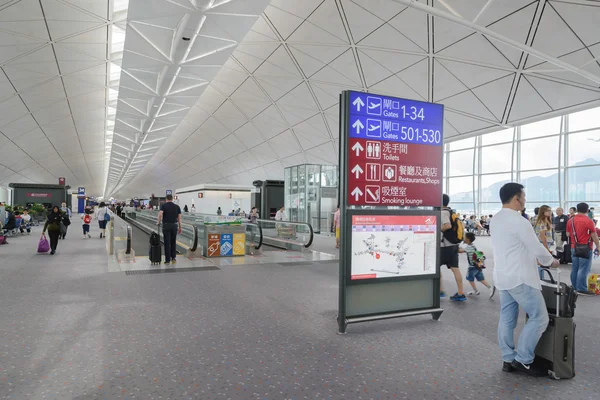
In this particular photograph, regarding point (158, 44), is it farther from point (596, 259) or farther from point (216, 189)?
point (216, 189)

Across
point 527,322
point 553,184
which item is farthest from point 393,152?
point 553,184

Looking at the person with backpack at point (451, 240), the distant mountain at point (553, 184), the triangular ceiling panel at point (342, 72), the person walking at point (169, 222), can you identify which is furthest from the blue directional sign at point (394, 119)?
the distant mountain at point (553, 184)

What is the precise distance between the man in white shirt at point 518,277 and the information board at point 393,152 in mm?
1762

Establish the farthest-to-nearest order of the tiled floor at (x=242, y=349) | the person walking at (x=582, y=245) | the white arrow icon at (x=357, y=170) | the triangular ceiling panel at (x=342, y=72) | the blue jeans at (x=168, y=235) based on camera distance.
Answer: the triangular ceiling panel at (x=342, y=72), the blue jeans at (x=168, y=235), the person walking at (x=582, y=245), the white arrow icon at (x=357, y=170), the tiled floor at (x=242, y=349)

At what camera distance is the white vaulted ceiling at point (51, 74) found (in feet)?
48.6

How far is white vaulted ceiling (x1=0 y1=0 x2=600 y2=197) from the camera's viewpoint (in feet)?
44.9

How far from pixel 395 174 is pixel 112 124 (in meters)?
36.6

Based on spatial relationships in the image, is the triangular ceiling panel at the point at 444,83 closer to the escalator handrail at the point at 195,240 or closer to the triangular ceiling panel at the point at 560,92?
the triangular ceiling panel at the point at 560,92

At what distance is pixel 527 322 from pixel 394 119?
3136 millimetres

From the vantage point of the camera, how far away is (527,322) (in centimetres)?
384

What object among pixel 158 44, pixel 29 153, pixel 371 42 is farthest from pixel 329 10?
pixel 29 153

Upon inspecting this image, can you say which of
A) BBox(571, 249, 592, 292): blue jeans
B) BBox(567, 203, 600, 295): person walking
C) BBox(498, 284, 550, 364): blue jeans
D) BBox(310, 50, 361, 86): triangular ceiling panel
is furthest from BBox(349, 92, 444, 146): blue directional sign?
BBox(310, 50, 361, 86): triangular ceiling panel

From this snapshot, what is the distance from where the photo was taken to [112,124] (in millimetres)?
36344

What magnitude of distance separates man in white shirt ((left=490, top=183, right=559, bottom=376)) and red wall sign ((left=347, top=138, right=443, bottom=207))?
Result: 5.74 feet
